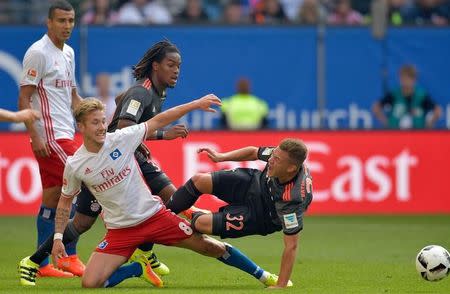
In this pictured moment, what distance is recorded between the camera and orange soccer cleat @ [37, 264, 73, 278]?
11500 mm

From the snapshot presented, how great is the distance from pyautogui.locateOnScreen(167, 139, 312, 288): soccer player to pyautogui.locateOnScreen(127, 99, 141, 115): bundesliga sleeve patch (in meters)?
0.82

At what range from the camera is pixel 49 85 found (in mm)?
11672

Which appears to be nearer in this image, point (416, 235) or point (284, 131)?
point (416, 235)

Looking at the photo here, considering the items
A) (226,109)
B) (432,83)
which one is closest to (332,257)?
(226,109)

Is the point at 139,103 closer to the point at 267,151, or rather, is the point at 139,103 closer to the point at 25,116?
the point at 267,151

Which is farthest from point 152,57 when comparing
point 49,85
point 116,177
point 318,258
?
point 318,258

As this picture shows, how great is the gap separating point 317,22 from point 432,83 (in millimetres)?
2430

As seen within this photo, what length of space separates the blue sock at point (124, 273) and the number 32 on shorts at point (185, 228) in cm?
54

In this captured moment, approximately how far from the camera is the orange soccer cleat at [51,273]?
37.7 ft

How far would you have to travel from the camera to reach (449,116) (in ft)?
73.3

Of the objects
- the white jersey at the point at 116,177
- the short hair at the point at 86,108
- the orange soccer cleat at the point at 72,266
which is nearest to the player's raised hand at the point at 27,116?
the short hair at the point at 86,108

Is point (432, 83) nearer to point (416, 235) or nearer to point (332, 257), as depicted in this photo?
point (416, 235)

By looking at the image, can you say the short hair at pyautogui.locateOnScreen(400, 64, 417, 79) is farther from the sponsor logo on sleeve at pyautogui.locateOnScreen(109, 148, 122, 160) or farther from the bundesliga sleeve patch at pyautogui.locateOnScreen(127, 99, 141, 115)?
the sponsor logo on sleeve at pyautogui.locateOnScreen(109, 148, 122, 160)

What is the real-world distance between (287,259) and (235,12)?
1305 cm
